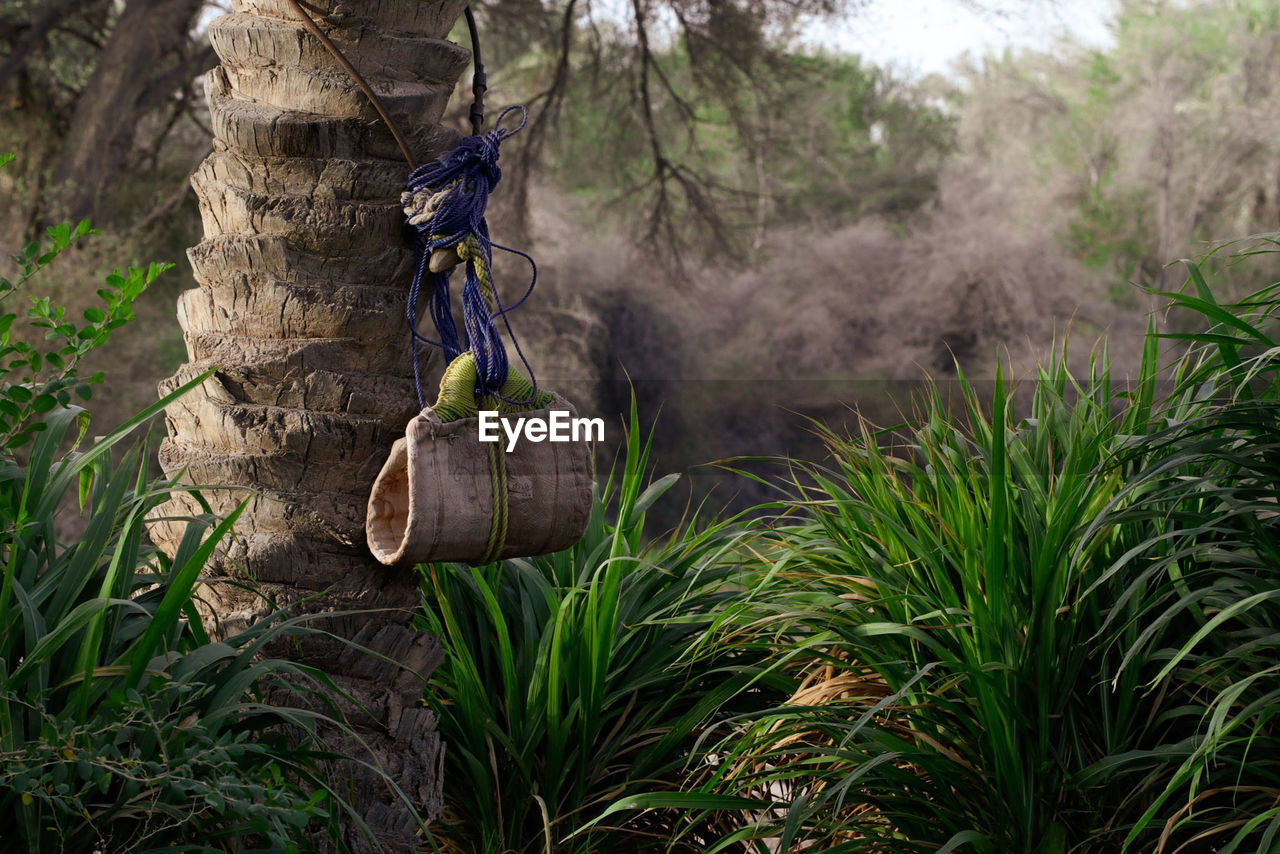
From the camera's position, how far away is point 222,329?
174cm

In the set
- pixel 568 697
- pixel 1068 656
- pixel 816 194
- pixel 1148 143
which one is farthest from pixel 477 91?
pixel 1148 143

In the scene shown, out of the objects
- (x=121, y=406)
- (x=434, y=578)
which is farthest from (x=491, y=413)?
(x=121, y=406)

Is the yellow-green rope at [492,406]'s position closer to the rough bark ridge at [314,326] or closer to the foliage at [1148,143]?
the rough bark ridge at [314,326]

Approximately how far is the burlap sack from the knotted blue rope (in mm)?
104

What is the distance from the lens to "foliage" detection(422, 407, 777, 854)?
2031 mm

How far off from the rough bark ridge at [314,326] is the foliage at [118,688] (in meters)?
0.09

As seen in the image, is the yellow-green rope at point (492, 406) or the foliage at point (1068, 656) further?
the foliage at point (1068, 656)

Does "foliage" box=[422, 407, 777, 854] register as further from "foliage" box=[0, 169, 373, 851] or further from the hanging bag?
"foliage" box=[0, 169, 373, 851]

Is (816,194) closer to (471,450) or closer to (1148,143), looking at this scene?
(1148,143)

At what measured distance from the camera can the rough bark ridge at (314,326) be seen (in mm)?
1688

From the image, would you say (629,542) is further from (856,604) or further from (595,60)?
(595,60)

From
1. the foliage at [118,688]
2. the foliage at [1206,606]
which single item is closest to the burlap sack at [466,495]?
the foliage at [118,688]

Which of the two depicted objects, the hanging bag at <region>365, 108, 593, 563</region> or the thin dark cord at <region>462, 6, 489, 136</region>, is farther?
the thin dark cord at <region>462, 6, 489, 136</region>

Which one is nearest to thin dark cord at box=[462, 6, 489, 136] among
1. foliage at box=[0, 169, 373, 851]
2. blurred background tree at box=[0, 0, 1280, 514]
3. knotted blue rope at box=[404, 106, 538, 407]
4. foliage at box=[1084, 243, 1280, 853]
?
knotted blue rope at box=[404, 106, 538, 407]
